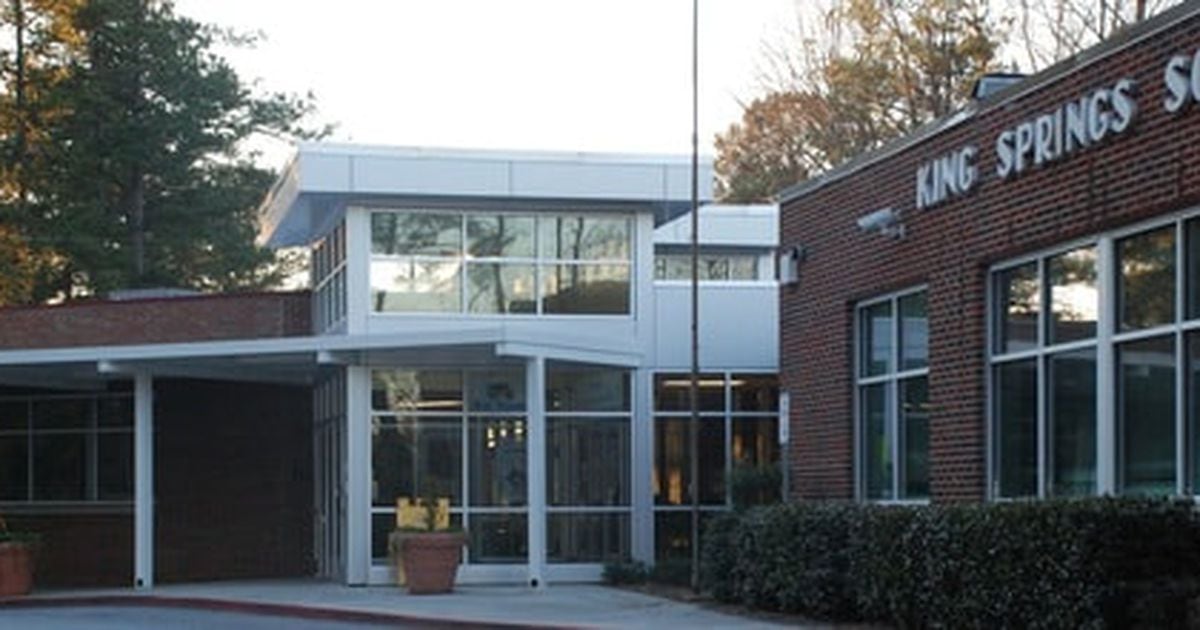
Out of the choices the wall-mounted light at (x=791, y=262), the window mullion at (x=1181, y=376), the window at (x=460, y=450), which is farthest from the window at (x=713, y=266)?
the window mullion at (x=1181, y=376)

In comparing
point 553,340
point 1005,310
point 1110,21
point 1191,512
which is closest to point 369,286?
point 553,340

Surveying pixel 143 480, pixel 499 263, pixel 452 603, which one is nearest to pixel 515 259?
pixel 499 263

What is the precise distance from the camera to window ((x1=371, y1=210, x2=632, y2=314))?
2595cm

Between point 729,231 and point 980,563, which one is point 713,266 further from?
point 980,563

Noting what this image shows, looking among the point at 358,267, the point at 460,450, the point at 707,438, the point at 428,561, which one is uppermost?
the point at 358,267

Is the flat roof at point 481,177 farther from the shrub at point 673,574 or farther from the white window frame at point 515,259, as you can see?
the shrub at point 673,574

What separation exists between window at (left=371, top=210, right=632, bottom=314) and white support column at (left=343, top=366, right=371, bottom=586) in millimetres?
1294

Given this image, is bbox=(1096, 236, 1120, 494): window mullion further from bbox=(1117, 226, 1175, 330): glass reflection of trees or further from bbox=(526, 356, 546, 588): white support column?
bbox=(526, 356, 546, 588): white support column

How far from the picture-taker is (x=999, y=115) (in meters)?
17.6

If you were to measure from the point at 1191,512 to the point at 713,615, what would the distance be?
6724 millimetres

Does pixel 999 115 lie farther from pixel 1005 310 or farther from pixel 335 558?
pixel 335 558

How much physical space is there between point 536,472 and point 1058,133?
9.38 metres

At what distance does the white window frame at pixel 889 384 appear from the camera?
65.7ft

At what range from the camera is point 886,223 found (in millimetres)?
19781
